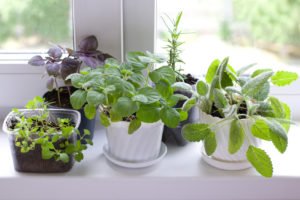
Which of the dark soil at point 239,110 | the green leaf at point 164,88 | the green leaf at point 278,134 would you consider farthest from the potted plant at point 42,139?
the green leaf at point 278,134

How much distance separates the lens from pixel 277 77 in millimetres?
920

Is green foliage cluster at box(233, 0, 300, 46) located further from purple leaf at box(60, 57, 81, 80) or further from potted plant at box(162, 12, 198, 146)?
purple leaf at box(60, 57, 81, 80)

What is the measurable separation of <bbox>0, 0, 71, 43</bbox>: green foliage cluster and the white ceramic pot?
406mm

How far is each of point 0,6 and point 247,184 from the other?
2.80ft

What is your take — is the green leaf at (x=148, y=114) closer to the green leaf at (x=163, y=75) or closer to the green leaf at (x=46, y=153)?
the green leaf at (x=163, y=75)

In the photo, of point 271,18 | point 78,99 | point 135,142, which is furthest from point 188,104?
point 271,18

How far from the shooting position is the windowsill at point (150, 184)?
915 millimetres

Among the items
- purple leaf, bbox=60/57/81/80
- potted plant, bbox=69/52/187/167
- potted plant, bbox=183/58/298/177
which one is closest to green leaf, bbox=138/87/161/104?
potted plant, bbox=69/52/187/167

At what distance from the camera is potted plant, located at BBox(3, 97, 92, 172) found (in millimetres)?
866

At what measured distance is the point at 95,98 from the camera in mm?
804

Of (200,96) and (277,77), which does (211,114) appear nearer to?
(200,96)

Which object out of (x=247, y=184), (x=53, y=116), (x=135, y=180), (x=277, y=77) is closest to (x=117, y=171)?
(x=135, y=180)

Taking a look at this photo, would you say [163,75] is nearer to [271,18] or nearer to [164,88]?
[164,88]

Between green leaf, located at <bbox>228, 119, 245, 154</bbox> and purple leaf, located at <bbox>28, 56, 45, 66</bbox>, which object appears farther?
purple leaf, located at <bbox>28, 56, 45, 66</bbox>
